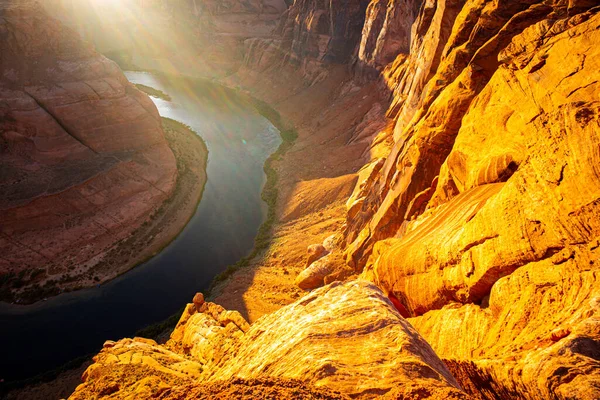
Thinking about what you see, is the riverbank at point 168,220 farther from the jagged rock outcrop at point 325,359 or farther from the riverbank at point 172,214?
the jagged rock outcrop at point 325,359

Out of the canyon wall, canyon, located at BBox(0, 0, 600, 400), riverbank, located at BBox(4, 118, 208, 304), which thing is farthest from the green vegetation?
the canyon wall

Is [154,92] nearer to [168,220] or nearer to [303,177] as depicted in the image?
[168,220]

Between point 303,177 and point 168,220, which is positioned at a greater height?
point 168,220

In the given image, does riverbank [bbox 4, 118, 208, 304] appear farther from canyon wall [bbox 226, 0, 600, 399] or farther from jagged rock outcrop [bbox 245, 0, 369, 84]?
jagged rock outcrop [bbox 245, 0, 369, 84]

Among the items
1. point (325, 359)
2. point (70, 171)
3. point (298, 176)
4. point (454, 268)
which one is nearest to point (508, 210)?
point (454, 268)

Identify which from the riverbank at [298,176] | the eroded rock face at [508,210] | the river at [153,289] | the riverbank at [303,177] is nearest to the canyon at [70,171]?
the river at [153,289]

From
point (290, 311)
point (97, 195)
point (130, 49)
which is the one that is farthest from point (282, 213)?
point (130, 49)
